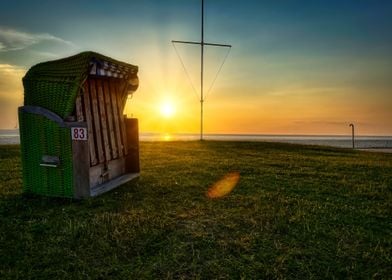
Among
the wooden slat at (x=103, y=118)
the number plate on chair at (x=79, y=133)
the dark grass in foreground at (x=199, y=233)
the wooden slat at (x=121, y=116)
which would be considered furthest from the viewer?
the wooden slat at (x=121, y=116)

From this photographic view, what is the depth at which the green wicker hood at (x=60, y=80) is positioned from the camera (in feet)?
20.7

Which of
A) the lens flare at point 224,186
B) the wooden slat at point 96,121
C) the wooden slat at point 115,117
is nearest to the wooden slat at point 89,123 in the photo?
the wooden slat at point 96,121

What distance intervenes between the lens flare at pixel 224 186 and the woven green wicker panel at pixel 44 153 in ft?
10.2

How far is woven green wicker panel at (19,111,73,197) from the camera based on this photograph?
6.48m

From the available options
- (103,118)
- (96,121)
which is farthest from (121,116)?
(96,121)

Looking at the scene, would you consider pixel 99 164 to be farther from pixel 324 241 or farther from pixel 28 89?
pixel 324 241

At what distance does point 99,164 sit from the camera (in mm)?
7492

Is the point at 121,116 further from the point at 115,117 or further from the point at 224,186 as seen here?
the point at 224,186

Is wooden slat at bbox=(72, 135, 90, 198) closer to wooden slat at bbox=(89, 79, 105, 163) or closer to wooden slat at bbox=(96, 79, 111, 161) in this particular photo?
wooden slat at bbox=(89, 79, 105, 163)

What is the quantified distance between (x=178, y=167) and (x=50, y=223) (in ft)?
20.8

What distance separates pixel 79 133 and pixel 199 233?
320 centimetres

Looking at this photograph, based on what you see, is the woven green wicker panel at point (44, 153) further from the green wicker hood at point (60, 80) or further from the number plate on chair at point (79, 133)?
the green wicker hood at point (60, 80)

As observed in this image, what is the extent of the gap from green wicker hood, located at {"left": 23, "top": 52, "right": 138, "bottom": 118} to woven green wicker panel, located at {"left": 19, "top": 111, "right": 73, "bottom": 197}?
342mm

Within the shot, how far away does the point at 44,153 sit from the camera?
6695 mm
